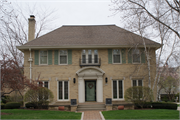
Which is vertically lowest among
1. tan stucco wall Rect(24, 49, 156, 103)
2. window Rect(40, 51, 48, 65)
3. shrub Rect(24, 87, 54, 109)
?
shrub Rect(24, 87, 54, 109)

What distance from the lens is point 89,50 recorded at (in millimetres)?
18062

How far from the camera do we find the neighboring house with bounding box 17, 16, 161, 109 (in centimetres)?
1744

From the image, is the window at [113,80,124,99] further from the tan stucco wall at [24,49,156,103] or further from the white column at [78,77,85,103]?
the white column at [78,77,85,103]

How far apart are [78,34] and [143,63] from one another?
746 cm

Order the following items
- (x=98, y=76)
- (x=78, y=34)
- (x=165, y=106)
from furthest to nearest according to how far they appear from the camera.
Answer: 1. (x=78, y=34)
2. (x=98, y=76)
3. (x=165, y=106)

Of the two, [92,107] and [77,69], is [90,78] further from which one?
[92,107]

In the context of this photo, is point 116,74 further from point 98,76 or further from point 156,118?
point 156,118

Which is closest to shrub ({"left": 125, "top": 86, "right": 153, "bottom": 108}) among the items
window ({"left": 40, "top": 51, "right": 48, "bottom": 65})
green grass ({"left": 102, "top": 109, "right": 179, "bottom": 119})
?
green grass ({"left": 102, "top": 109, "right": 179, "bottom": 119})

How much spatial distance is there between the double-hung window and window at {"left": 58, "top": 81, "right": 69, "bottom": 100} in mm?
4490

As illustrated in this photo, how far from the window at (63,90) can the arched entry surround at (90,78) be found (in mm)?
1242

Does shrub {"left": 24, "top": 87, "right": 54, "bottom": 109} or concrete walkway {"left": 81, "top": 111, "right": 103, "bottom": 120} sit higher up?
shrub {"left": 24, "top": 87, "right": 54, "bottom": 109}

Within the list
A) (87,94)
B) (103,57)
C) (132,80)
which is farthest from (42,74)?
(132,80)

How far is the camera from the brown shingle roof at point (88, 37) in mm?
17922

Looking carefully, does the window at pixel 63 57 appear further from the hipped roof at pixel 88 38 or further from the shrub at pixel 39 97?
the shrub at pixel 39 97
